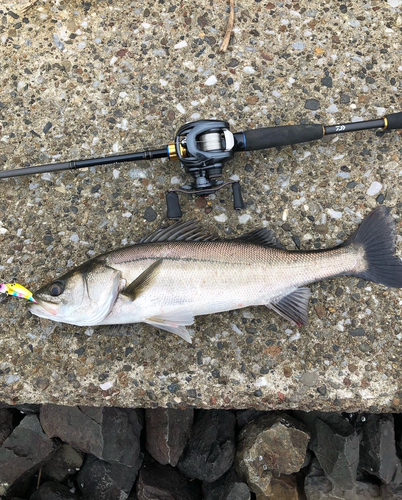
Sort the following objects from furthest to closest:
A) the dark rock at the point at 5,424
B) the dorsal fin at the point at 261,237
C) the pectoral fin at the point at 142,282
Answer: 1. the dark rock at the point at 5,424
2. the dorsal fin at the point at 261,237
3. the pectoral fin at the point at 142,282

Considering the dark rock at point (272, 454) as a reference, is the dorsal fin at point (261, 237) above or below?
above

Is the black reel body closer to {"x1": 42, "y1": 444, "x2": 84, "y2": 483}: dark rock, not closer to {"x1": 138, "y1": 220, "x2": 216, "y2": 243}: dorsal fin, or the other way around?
{"x1": 138, "y1": 220, "x2": 216, "y2": 243}: dorsal fin

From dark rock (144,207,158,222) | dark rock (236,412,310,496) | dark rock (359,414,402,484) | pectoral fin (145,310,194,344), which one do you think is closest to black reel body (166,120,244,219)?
dark rock (144,207,158,222)

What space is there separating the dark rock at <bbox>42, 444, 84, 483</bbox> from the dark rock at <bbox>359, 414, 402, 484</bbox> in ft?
8.34

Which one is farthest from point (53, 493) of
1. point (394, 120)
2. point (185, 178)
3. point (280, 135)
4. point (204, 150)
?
point (394, 120)

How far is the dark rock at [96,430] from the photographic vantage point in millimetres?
3188

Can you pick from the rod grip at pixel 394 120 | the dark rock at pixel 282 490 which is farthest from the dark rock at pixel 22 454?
the rod grip at pixel 394 120

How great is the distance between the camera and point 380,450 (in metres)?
3.13

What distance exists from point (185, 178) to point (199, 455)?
238cm

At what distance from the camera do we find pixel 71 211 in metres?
3.14

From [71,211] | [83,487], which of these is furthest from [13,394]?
[71,211]

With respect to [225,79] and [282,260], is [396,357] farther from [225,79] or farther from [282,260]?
[225,79]

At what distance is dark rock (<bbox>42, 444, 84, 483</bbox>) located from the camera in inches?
134

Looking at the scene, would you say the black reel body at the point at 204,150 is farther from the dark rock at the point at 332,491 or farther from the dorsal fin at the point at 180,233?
the dark rock at the point at 332,491
